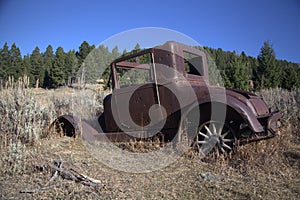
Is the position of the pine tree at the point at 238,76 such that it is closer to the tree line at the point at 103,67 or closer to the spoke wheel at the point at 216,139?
the tree line at the point at 103,67

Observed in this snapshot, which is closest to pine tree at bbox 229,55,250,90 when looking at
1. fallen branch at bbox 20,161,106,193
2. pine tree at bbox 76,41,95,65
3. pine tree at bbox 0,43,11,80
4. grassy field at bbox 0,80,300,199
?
grassy field at bbox 0,80,300,199

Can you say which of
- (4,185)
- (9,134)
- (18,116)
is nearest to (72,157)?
(4,185)

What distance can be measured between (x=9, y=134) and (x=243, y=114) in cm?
418

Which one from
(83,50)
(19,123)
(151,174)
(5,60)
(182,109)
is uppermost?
(83,50)

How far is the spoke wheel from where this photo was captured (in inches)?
128

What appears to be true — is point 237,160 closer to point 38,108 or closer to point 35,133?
point 35,133

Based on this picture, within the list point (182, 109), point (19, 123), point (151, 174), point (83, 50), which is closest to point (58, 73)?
point (83, 50)

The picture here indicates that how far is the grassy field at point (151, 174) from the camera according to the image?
7.57 ft

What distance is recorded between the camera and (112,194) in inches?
Answer: 91.8

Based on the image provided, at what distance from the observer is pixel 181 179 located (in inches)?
107

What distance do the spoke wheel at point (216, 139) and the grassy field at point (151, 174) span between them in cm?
14

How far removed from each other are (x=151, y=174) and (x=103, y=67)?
29.4 metres

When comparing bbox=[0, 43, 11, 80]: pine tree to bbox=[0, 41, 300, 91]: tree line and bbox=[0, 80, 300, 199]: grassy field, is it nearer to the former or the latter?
bbox=[0, 41, 300, 91]: tree line

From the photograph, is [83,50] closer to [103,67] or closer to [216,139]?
[103,67]
